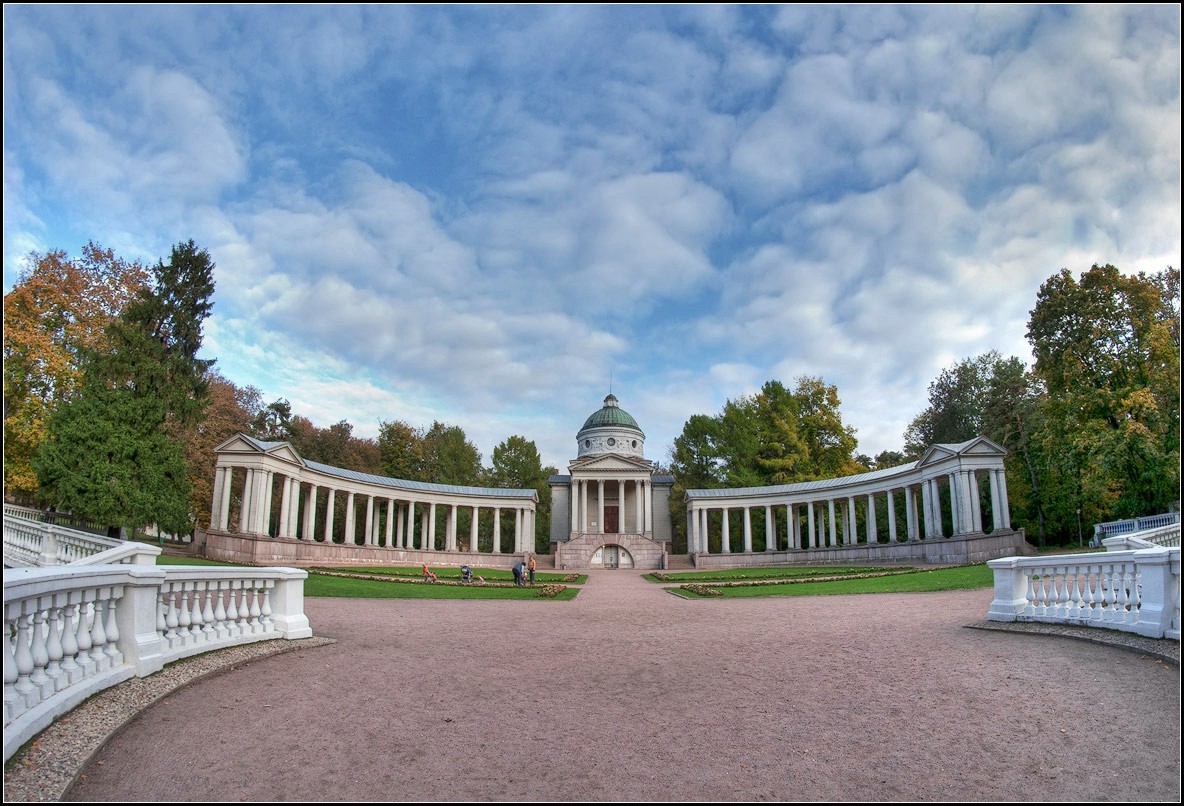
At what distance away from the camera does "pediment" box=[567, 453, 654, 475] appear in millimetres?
69188

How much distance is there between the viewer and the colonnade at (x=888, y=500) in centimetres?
4422

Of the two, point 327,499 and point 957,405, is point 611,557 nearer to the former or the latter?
point 327,499

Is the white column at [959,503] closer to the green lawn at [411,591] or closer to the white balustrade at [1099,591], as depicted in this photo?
the green lawn at [411,591]

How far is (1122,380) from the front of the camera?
109ft

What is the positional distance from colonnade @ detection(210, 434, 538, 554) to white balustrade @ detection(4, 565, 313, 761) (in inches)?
1410

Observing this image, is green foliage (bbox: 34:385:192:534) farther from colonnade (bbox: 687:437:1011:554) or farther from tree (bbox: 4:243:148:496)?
colonnade (bbox: 687:437:1011:554)

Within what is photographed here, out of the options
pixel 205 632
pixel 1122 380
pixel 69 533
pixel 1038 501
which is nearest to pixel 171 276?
pixel 69 533

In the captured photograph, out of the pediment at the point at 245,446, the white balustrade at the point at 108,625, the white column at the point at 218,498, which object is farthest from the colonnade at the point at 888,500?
the white balustrade at the point at 108,625

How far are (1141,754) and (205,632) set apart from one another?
10477mm

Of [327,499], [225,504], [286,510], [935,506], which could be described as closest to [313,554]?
[286,510]

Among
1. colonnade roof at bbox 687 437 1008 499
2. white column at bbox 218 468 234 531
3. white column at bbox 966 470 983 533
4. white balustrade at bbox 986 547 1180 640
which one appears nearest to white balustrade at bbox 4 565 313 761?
white balustrade at bbox 986 547 1180 640

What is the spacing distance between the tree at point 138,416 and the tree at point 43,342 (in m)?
1.39

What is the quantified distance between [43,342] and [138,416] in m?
5.13

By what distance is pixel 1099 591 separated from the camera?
10.5 meters
